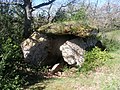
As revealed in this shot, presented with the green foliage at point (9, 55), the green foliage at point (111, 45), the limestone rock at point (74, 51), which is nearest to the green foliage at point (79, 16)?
the limestone rock at point (74, 51)

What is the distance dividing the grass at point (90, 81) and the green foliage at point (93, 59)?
0.28 m

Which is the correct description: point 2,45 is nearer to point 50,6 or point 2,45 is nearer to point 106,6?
point 50,6

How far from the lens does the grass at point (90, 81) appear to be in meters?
9.05

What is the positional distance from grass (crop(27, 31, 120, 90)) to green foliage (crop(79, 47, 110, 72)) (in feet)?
0.92

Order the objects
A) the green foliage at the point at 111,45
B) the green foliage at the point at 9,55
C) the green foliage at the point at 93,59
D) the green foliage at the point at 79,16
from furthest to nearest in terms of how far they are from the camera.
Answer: the green foliage at the point at 111,45
the green foliage at the point at 79,16
the green foliage at the point at 93,59
the green foliage at the point at 9,55

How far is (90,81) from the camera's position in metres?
9.63

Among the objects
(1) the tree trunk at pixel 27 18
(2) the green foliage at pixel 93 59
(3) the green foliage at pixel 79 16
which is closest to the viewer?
(2) the green foliage at pixel 93 59

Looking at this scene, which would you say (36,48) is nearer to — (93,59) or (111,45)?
(93,59)

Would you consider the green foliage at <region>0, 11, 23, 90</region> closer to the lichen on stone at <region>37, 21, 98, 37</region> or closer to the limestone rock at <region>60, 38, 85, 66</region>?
the lichen on stone at <region>37, 21, 98, 37</region>

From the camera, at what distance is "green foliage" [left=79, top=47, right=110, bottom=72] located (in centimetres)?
1113

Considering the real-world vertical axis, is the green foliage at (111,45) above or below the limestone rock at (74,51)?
below

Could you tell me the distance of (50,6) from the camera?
14.0 m

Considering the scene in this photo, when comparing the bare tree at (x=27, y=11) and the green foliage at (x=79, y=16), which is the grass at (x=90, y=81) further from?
the green foliage at (x=79, y=16)

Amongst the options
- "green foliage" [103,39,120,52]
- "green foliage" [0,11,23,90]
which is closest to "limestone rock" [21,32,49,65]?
"green foliage" [0,11,23,90]
